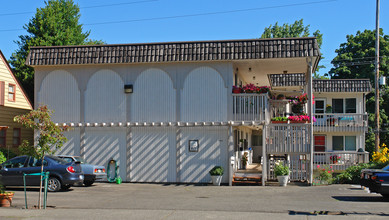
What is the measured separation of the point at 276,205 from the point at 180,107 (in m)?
9.41

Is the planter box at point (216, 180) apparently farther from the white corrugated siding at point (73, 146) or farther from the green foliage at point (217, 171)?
the white corrugated siding at point (73, 146)

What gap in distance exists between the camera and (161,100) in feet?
76.4

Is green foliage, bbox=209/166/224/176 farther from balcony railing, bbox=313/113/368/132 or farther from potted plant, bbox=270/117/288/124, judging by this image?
balcony railing, bbox=313/113/368/132

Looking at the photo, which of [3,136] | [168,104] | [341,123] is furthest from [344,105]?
[3,136]

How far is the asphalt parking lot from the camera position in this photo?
12867 millimetres

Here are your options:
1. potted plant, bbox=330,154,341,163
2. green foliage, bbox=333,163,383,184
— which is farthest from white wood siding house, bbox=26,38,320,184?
potted plant, bbox=330,154,341,163

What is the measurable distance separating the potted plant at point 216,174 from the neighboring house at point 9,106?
11.0 metres

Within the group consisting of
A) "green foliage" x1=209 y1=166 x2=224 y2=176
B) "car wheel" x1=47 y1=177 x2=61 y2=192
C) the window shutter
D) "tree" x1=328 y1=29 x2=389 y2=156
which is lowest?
"car wheel" x1=47 y1=177 x2=61 y2=192

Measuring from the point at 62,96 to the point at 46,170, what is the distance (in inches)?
254

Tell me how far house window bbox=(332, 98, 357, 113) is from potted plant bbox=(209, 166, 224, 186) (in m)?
18.0

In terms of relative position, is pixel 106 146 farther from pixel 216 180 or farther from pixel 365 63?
pixel 365 63

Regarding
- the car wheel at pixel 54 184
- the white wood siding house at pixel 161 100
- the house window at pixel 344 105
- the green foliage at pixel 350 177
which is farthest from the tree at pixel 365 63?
the car wheel at pixel 54 184

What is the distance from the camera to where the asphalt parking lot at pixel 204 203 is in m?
12.9

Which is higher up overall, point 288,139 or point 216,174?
point 288,139
